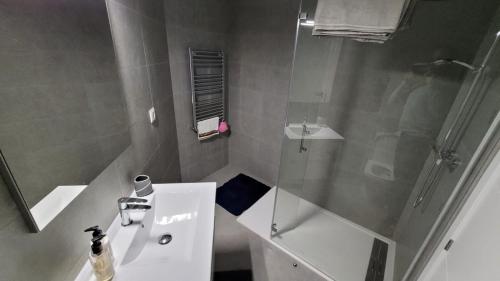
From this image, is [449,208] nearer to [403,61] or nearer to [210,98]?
[403,61]

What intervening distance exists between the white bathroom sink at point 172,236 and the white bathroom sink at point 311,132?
0.97 meters

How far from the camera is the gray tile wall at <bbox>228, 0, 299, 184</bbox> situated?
1.96 m

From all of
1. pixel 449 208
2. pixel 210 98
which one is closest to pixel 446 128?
pixel 449 208

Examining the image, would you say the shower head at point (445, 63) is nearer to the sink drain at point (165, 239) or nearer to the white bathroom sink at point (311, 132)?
the white bathroom sink at point (311, 132)

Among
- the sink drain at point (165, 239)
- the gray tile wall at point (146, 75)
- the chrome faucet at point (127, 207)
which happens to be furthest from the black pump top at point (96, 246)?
the gray tile wall at point (146, 75)

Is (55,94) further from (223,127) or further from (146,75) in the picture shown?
(223,127)

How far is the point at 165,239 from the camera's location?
0.99m

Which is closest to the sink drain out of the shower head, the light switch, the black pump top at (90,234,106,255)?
the black pump top at (90,234,106,255)

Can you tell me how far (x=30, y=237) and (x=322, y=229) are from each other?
1955mm

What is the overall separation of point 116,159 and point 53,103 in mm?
416

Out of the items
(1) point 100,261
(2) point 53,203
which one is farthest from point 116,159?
(1) point 100,261


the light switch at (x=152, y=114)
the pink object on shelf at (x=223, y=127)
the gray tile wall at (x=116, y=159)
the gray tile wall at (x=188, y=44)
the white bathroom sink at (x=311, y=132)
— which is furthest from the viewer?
the pink object on shelf at (x=223, y=127)

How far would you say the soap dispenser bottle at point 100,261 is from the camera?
2.18 feet

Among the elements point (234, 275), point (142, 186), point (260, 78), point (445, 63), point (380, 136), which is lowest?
point (234, 275)
